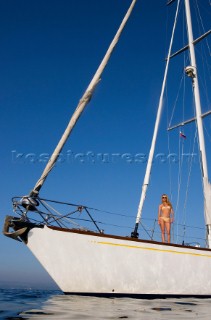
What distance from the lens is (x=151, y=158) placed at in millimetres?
15320

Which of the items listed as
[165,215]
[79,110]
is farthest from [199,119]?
[79,110]

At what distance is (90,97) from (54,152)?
2.61m

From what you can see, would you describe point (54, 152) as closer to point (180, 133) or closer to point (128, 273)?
point (128, 273)

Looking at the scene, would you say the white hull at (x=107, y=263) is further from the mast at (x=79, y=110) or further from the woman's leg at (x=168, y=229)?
the mast at (x=79, y=110)

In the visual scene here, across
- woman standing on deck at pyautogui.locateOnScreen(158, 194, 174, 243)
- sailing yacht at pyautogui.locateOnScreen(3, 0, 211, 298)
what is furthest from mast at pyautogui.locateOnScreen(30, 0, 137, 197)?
woman standing on deck at pyautogui.locateOnScreen(158, 194, 174, 243)

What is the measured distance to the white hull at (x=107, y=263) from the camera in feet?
34.7

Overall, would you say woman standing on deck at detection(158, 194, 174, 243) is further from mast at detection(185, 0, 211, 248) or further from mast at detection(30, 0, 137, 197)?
mast at detection(30, 0, 137, 197)

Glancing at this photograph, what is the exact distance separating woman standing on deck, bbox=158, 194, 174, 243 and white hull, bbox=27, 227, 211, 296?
170cm

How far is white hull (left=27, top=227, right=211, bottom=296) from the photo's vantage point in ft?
34.7

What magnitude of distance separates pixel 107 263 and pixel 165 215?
425 centimetres

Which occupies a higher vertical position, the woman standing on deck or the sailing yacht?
the woman standing on deck

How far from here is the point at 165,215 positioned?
1403 centimetres

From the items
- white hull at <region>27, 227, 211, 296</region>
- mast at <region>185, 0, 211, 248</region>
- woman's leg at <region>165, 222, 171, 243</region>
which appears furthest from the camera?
mast at <region>185, 0, 211, 248</region>

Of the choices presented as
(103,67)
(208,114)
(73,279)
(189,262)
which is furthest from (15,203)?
(208,114)
